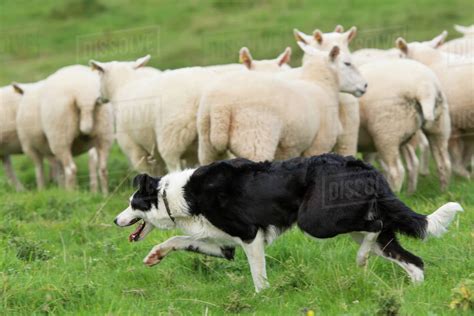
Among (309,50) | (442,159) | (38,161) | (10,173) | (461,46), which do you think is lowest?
(10,173)

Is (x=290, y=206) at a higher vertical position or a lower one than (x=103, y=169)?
higher

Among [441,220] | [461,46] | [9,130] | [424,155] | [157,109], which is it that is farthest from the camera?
[9,130]

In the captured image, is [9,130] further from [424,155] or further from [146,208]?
[146,208]

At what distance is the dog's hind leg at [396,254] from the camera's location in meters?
6.47

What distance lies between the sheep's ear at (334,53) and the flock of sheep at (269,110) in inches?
0.6

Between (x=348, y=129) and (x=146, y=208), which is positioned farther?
(x=348, y=129)

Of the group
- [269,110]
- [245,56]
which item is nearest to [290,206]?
[269,110]

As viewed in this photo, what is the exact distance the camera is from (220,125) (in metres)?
8.73

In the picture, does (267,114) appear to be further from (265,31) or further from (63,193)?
(265,31)

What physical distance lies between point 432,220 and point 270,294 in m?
1.22

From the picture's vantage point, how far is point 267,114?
8.66 metres

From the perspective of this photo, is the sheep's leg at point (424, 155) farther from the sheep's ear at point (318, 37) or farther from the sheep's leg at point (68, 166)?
the sheep's leg at point (68, 166)

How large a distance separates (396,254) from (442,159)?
410cm

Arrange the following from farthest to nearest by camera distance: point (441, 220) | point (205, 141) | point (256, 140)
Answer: point (205, 141) → point (256, 140) → point (441, 220)
